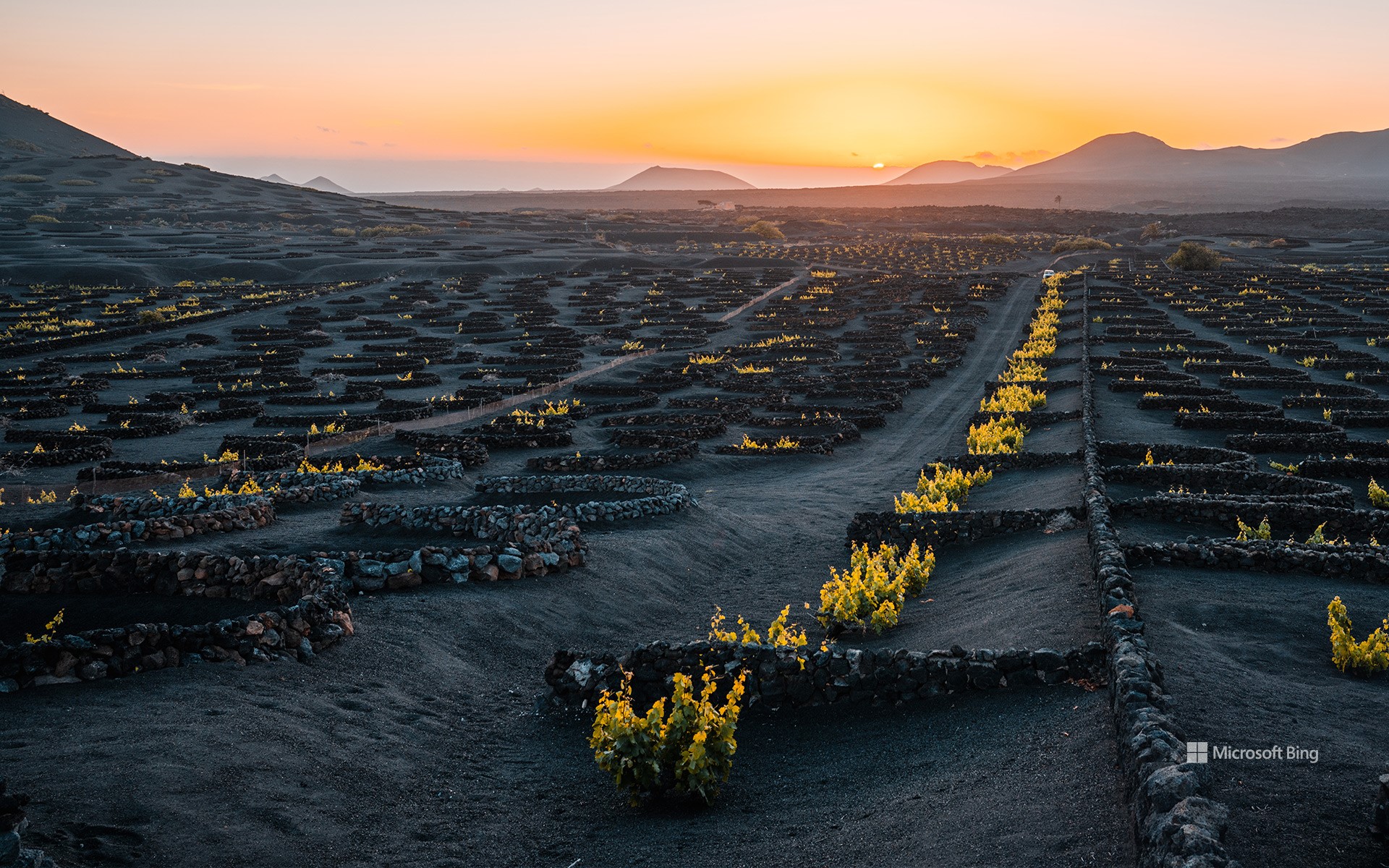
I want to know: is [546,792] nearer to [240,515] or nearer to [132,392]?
[240,515]

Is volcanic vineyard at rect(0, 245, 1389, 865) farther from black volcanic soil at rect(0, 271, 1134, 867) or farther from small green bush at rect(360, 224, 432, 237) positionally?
small green bush at rect(360, 224, 432, 237)

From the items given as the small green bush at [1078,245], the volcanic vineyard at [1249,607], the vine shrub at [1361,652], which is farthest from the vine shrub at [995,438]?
the small green bush at [1078,245]

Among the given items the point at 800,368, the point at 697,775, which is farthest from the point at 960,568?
the point at 800,368

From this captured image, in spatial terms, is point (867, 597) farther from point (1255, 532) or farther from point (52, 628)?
point (52, 628)

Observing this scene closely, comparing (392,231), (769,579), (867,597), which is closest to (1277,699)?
(867,597)

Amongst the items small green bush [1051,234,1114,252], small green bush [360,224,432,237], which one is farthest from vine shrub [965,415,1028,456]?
small green bush [360,224,432,237]
